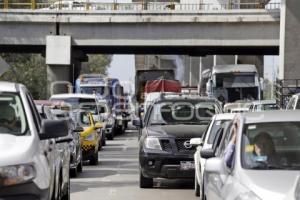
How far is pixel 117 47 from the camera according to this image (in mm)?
49938

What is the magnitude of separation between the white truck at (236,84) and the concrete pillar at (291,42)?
2.18m

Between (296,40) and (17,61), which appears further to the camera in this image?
(17,61)

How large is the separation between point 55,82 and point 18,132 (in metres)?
40.4

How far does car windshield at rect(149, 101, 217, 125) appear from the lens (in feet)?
57.4

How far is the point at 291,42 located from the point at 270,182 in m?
34.0

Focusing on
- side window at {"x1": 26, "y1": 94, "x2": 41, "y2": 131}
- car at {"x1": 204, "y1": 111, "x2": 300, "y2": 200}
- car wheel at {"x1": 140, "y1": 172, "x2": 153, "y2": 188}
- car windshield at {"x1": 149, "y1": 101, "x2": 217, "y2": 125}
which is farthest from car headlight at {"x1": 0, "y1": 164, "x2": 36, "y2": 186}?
car windshield at {"x1": 149, "y1": 101, "x2": 217, "y2": 125}

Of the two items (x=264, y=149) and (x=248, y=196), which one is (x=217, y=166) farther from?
(x=248, y=196)

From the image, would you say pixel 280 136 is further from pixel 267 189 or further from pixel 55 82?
pixel 55 82

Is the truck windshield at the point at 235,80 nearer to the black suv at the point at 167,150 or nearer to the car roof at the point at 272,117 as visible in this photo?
the black suv at the point at 167,150

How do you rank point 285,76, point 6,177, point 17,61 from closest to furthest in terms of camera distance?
point 6,177, point 285,76, point 17,61

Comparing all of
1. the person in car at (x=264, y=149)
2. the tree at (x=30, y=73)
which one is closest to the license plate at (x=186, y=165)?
the person in car at (x=264, y=149)

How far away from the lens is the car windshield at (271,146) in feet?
25.7

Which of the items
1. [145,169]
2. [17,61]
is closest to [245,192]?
[145,169]

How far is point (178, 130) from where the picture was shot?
16266mm
